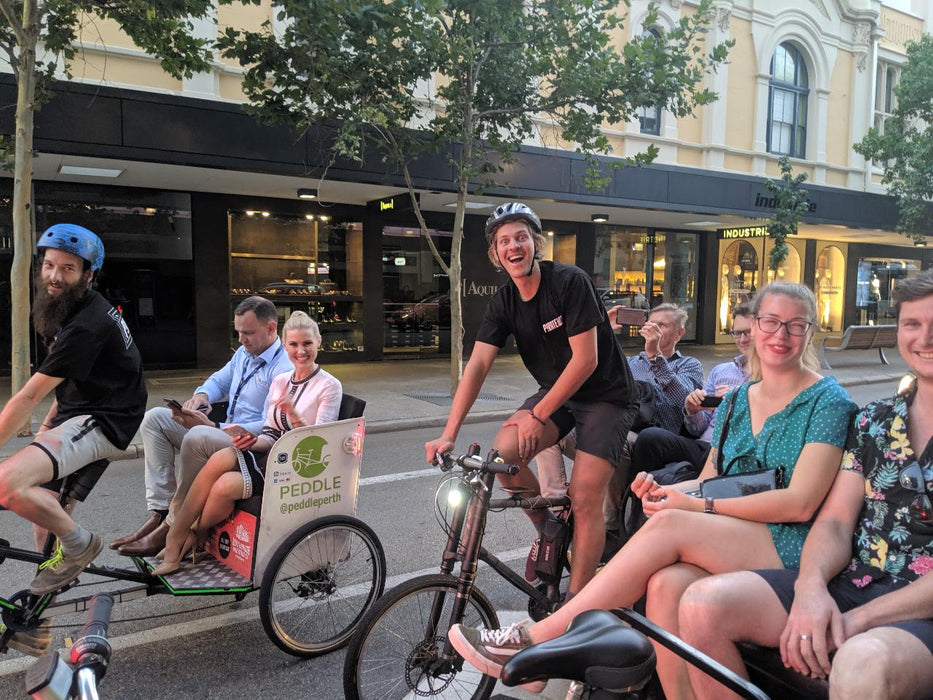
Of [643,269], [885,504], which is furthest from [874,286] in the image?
[885,504]

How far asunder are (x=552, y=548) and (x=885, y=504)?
4.91 feet

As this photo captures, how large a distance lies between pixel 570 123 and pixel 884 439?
8937mm

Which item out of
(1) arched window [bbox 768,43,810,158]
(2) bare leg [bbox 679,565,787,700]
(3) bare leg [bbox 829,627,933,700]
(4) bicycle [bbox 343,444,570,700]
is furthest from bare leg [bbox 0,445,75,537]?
(1) arched window [bbox 768,43,810,158]

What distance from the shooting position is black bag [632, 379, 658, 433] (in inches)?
166

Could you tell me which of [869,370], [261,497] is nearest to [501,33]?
[261,497]

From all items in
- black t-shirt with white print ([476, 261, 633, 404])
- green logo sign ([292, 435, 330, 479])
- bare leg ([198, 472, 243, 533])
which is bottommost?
bare leg ([198, 472, 243, 533])

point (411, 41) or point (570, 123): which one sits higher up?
point (411, 41)

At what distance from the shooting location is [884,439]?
88.0 inches

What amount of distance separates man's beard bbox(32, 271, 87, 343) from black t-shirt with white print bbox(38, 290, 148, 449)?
0.11 feet

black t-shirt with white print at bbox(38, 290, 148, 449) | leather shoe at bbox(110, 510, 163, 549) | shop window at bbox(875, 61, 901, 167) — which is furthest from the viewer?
shop window at bbox(875, 61, 901, 167)

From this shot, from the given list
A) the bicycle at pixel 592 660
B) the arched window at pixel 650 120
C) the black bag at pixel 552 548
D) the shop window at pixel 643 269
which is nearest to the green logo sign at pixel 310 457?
the black bag at pixel 552 548

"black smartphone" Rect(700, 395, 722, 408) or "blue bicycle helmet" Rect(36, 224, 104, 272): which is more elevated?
"blue bicycle helmet" Rect(36, 224, 104, 272)

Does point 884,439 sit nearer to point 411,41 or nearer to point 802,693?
point 802,693

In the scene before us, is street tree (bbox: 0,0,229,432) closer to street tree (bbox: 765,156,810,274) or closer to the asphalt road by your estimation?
the asphalt road
